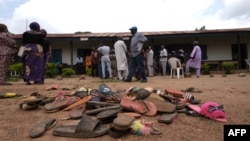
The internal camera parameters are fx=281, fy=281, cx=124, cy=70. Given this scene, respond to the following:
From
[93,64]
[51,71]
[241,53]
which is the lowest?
[51,71]

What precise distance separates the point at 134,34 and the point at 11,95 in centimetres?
405

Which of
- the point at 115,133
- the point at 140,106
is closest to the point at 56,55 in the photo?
the point at 140,106

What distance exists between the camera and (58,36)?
17.9 meters

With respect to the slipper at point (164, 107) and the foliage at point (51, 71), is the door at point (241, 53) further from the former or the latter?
the slipper at point (164, 107)

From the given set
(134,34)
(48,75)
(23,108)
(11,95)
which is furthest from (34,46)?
(48,75)

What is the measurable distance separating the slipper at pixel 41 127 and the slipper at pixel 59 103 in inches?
16.8

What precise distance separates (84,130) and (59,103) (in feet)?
3.71

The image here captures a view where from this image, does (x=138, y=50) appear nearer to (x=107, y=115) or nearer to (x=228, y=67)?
(x=107, y=115)

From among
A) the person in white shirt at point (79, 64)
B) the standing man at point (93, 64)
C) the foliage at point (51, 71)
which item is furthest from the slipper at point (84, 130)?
the person in white shirt at point (79, 64)

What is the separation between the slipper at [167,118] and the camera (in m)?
3.20

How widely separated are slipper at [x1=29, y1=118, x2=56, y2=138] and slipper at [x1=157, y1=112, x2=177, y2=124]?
4.08 feet

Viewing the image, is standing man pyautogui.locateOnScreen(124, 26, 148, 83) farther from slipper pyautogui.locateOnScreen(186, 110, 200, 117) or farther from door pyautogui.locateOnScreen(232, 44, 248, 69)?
door pyautogui.locateOnScreen(232, 44, 248, 69)

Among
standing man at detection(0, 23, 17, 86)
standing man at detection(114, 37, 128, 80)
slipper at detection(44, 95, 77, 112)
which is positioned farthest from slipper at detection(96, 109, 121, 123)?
standing man at detection(114, 37, 128, 80)

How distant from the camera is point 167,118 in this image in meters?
3.25
